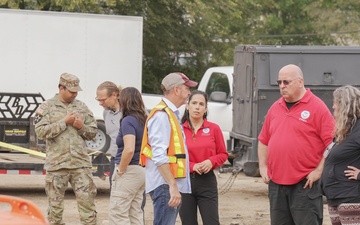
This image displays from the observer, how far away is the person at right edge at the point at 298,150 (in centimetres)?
826

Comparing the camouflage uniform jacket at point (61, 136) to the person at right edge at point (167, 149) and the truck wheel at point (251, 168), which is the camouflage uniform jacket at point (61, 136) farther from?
the truck wheel at point (251, 168)

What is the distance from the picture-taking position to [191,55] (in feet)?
86.1

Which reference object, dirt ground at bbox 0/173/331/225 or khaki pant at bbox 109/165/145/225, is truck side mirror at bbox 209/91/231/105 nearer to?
dirt ground at bbox 0/173/331/225

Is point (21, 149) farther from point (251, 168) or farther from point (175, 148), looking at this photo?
point (175, 148)

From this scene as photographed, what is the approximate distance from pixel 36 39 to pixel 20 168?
3.33m

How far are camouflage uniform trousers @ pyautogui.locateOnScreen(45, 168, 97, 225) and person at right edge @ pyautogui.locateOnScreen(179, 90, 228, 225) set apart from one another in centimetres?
132

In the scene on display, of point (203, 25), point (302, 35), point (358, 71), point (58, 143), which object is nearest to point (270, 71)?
point (358, 71)

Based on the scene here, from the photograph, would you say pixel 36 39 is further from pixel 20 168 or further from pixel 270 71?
pixel 270 71

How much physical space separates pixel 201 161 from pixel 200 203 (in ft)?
1.32

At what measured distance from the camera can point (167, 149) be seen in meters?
7.66

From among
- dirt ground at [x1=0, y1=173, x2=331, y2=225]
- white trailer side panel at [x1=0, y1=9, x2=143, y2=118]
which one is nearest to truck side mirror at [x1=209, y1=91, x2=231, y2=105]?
dirt ground at [x1=0, y1=173, x2=331, y2=225]

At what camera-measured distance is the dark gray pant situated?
830 cm

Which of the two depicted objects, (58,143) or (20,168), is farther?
(20,168)

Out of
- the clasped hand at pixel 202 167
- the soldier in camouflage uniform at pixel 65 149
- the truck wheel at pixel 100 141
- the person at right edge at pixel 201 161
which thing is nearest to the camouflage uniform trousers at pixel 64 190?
the soldier in camouflage uniform at pixel 65 149
